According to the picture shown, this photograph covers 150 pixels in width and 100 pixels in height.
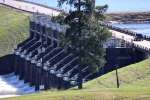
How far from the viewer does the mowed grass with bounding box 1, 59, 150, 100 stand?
43.2m

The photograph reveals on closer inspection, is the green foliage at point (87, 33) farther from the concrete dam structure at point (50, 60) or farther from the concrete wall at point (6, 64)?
the concrete wall at point (6, 64)

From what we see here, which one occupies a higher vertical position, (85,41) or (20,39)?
(85,41)

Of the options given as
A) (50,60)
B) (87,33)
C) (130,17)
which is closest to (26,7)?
(130,17)

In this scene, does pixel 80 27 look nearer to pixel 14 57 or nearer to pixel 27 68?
pixel 27 68

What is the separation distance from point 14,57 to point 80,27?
203ft

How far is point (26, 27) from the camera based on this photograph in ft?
442

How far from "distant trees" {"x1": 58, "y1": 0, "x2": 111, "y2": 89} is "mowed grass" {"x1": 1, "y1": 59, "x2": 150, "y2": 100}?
310cm

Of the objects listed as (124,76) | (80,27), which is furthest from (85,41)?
(124,76)

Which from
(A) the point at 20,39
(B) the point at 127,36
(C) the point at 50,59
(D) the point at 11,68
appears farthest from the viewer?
(A) the point at 20,39

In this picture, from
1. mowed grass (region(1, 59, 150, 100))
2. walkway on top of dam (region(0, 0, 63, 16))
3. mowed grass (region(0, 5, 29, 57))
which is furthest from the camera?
walkway on top of dam (region(0, 0, 63, 16))

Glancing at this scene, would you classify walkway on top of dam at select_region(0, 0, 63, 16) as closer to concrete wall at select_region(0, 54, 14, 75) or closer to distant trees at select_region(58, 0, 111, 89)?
concrete wall at select_region(0, 54, 14, 75)

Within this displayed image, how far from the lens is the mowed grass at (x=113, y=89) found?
142 feet

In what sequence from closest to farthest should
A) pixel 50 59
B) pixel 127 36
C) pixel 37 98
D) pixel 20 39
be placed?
pixel 37 98 → pixel 50 59 → pixel 127 36 → pixel 20 39

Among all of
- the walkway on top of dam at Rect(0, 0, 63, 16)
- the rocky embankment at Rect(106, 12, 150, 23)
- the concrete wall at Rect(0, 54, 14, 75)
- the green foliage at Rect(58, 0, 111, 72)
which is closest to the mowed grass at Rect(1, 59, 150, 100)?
the green foliage at Rect(58, 0, 111, 72)
